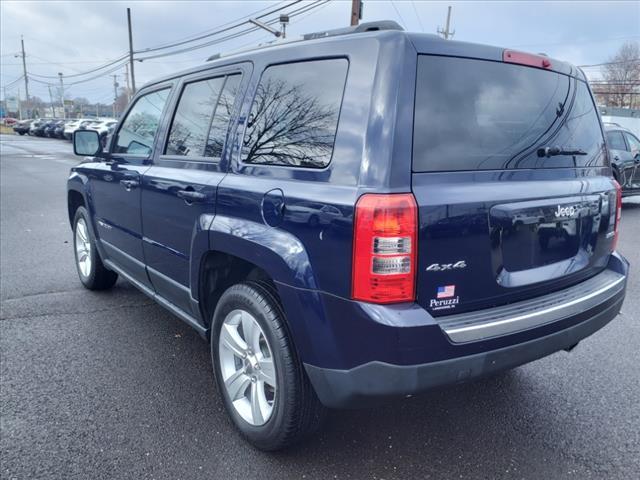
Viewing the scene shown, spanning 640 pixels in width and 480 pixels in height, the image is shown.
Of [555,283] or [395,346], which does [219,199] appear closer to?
[395,346]

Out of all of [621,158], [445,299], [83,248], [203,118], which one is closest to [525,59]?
[445,299]

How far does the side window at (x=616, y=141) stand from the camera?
11047mm

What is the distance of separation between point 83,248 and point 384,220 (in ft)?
13.4

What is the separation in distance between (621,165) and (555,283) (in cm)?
982

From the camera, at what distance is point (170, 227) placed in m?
3.21

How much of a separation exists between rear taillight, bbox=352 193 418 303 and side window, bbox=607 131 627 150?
10.9 m

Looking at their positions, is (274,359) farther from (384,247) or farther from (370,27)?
(370,27)

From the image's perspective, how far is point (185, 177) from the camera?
305 centimetres

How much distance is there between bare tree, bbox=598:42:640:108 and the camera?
4216 cm

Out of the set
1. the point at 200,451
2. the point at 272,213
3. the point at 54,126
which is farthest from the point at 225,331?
the point at 54,126

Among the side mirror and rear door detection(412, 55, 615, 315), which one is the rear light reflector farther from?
the side mirror

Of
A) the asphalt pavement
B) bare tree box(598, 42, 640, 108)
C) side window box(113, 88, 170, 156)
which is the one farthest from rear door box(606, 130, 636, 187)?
bare tree box(598, 42, 640, 108)

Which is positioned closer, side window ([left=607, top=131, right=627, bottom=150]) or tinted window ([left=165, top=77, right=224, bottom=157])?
tinted window ([left=165, top=77, right=224, bottom=157])

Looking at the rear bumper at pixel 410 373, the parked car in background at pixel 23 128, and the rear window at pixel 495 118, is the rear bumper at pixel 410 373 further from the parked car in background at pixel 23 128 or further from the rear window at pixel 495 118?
the parked car in background at pixel 23 128
